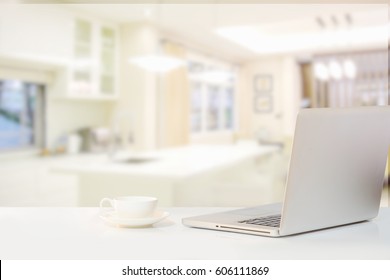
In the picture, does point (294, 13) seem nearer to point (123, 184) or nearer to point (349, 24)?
point (349, 24)

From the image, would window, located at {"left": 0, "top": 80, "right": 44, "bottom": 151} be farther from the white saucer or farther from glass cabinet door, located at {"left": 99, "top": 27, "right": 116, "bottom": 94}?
the white saucer

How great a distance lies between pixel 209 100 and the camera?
7.96m

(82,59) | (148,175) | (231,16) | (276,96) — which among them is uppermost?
(231,16)

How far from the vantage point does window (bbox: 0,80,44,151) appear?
4512 mm

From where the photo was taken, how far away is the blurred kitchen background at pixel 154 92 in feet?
12.1

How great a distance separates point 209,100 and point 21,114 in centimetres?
379

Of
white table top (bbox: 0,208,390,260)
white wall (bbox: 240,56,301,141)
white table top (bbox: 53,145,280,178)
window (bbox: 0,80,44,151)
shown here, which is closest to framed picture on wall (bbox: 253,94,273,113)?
white wall (bbox: 240,56,301,141)

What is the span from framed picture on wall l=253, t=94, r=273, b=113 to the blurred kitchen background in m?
0.20

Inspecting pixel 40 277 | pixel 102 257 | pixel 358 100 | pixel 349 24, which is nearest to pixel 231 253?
pixel 102 257

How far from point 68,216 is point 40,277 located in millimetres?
446

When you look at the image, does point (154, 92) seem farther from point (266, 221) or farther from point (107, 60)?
point (266, 221)

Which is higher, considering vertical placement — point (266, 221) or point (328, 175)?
point (328, 175)

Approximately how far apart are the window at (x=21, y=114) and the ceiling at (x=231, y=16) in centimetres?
99

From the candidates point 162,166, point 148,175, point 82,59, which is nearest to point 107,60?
point 82,59
